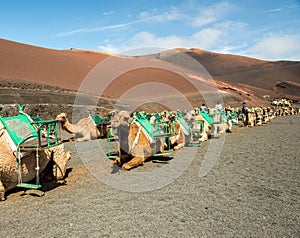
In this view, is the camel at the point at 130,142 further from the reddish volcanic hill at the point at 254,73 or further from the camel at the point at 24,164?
the reddish volcanic hill at the point at 254,73

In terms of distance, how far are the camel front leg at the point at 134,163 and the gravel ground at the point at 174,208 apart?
273 millimetres

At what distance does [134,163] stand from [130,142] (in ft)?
1.87

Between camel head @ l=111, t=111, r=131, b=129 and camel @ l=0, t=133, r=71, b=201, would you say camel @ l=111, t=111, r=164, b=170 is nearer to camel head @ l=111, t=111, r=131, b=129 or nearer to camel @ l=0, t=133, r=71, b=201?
camel head @ l=111, t=111, r=131, b=129

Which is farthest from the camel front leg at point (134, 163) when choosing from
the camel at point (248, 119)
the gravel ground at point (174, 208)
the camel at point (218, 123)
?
the camel at point (248, 119)

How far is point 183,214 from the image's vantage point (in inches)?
194

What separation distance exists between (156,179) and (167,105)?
95.2ft

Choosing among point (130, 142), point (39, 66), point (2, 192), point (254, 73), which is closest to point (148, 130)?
point (130, 142)

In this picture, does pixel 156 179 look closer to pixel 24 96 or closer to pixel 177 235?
pixel 177 235

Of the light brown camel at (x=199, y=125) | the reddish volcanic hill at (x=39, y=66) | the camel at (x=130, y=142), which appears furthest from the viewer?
the reddish volcanic hill at (x=39, y=66)

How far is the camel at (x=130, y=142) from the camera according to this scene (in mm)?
7367

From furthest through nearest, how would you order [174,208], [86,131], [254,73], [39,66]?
1. [254,73]
2. [39,66]
3. [86,131]
4. [174,208]

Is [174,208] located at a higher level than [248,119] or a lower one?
lower

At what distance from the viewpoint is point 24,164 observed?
19.7ft

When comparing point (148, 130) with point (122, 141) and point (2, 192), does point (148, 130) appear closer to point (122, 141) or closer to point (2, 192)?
point (122, 141)
